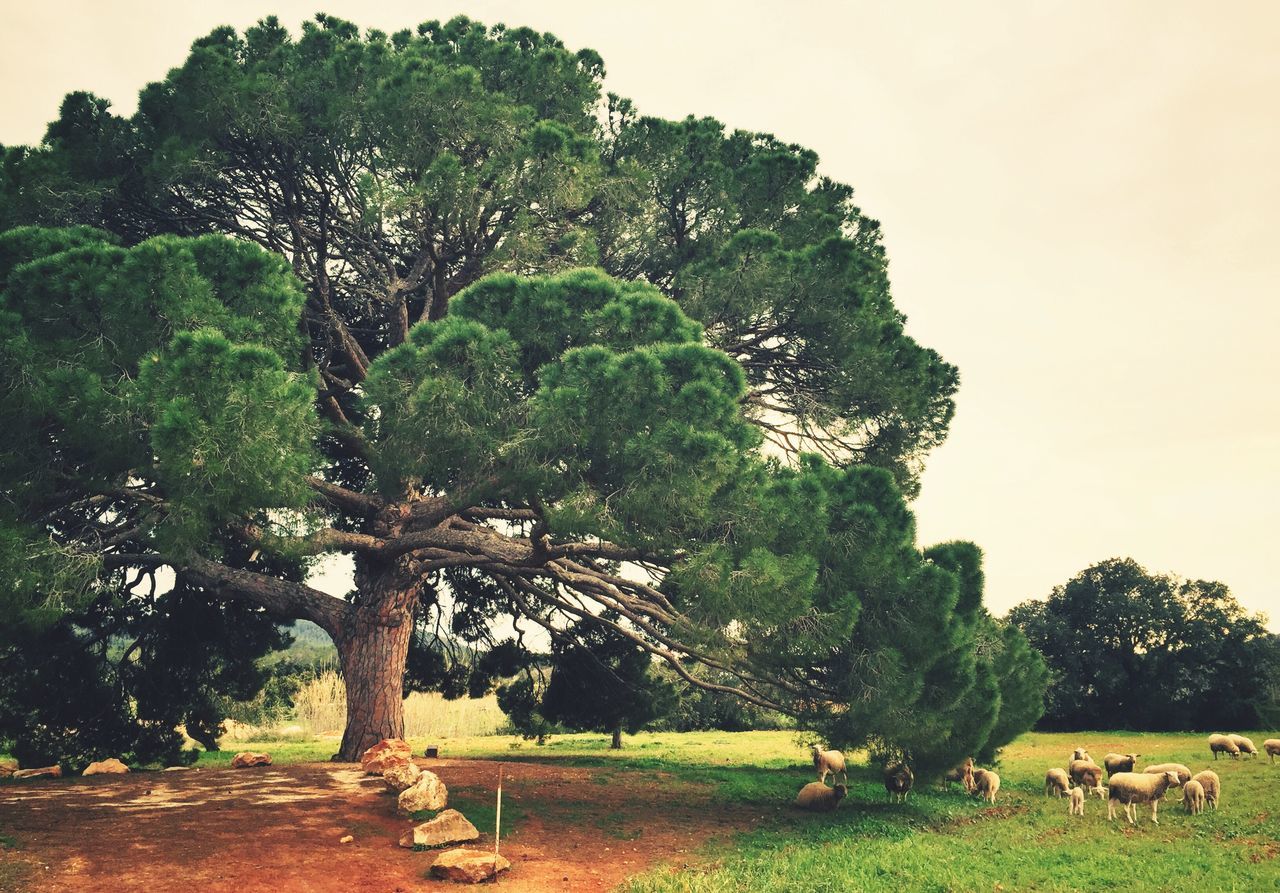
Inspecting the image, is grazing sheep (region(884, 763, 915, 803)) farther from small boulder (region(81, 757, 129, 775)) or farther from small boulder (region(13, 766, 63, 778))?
small boulder (region(13, 766, 63, 778))

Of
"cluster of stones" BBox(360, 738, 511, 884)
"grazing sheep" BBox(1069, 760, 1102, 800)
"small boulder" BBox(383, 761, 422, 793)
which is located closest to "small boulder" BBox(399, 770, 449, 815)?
"cluster of stones" BBox(360, 738, 511, 884)

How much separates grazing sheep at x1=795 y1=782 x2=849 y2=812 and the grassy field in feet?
0.73

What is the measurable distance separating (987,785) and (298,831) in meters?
12.4

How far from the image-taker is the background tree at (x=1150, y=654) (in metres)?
34.5

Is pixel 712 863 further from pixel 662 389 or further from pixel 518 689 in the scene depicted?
pixel 518 689

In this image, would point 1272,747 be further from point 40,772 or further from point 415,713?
point 40,772

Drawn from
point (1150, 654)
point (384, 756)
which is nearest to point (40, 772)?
point (384, 756)

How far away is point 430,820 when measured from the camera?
9.59 metres

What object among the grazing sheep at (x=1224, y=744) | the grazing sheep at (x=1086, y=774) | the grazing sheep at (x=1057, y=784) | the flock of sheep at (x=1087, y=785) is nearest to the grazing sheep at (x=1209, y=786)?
the flock of sheep at (x=1087, y=785)

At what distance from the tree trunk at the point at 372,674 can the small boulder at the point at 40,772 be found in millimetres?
5060

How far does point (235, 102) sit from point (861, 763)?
70.7ft

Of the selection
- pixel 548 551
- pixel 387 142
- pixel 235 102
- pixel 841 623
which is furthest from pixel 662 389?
pixel 235 102

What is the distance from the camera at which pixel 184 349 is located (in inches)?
333

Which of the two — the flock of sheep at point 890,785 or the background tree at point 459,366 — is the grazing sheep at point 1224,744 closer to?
the flock of sheep at point 890,785
